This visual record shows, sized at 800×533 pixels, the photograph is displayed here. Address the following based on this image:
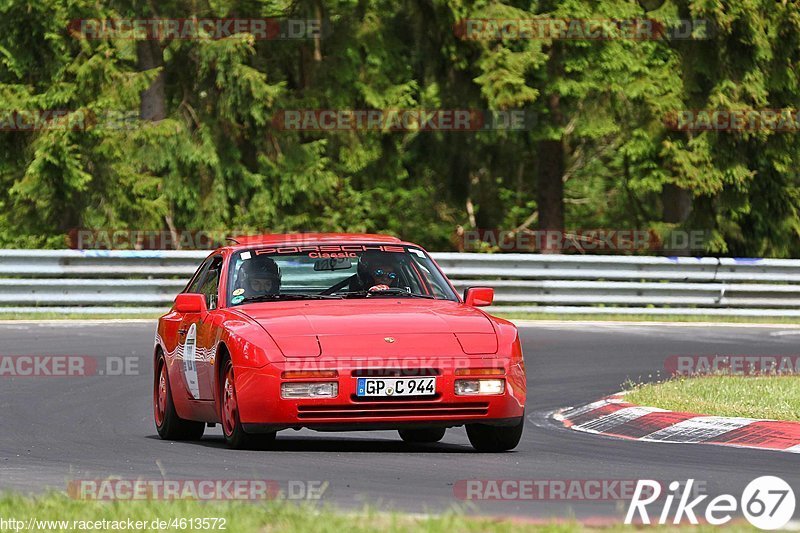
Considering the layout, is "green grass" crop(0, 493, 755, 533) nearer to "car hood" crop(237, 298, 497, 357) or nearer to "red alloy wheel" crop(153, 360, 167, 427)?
"car hood" crop(237, 298, 497, 357)

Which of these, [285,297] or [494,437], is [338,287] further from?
[494,437]

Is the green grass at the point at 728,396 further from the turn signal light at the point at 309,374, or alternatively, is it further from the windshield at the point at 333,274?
the turn signal light at the point at 309,374

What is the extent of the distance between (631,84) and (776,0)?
3.06m

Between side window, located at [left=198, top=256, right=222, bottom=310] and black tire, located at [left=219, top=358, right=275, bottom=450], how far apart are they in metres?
0.99

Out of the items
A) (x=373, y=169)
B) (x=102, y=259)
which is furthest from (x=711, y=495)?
(x=373, y=169)

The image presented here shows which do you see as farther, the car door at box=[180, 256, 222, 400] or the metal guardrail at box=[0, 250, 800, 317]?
the metal guardrail at box=[0, 250, 800, 317]

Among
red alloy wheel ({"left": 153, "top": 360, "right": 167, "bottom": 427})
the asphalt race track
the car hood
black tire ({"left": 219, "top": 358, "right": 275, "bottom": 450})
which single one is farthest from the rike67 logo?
red alloy wheel ({"left": 153, "top": 360, "right": 167, "bottom": 427})

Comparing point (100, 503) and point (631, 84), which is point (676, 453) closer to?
point (100, 503)

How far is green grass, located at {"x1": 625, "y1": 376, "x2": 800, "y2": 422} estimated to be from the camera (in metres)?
12.7

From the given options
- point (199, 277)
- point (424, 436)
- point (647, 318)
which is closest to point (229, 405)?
point (424, 436)

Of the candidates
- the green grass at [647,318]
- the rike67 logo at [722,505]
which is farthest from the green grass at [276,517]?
the green grass at [647,318]

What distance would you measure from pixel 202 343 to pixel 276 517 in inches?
178

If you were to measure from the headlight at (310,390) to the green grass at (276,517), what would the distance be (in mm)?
2559

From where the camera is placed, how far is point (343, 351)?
1005 centimetres
